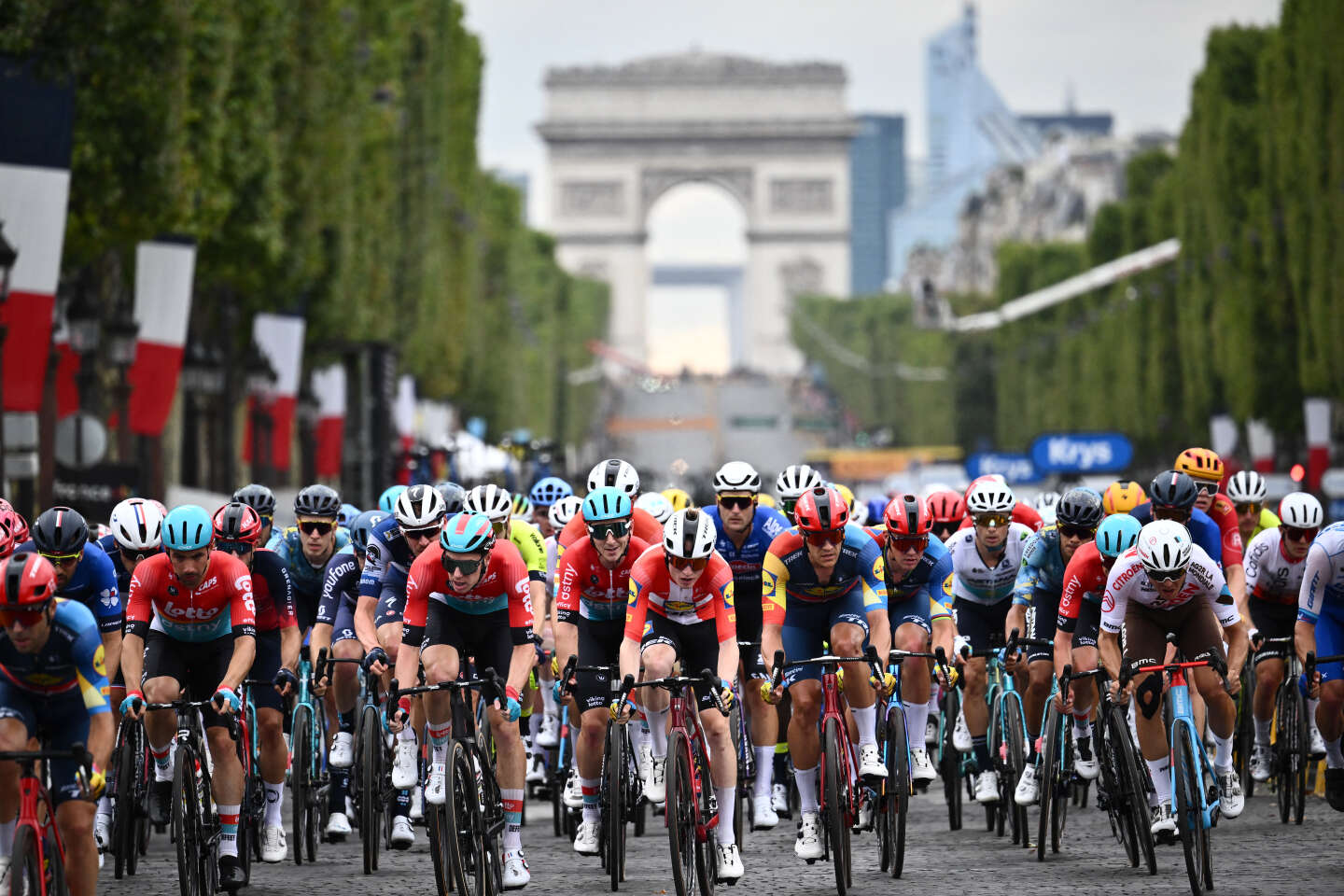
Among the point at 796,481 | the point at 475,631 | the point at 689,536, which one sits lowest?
the point at 475,631

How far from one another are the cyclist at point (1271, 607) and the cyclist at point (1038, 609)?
3.83 ft

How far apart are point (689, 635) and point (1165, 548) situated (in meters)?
2.20

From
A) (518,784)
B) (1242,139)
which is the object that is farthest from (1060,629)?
(1242,139)

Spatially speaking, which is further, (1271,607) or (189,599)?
(1271,607)

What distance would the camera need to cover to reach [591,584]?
469 inches

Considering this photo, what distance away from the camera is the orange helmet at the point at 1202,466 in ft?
48.1

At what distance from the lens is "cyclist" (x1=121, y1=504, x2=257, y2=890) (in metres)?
10.9

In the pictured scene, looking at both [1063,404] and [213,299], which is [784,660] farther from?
[1063,404]

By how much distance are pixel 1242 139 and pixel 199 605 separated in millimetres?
42382

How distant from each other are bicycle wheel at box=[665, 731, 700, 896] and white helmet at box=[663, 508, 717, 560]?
806 millimetres

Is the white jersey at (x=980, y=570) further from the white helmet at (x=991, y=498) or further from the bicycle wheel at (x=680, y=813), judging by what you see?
the bicycle wheel at (x=680, y=813)

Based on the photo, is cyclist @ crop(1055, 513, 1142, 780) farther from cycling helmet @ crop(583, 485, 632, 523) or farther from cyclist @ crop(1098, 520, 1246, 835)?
cycling helmet @ crop(583, 485, 632, 523)

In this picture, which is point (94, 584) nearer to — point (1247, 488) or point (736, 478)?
point (736, 478)

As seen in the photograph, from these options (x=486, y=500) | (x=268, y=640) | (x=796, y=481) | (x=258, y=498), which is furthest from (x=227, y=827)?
(x=796, y=481)
